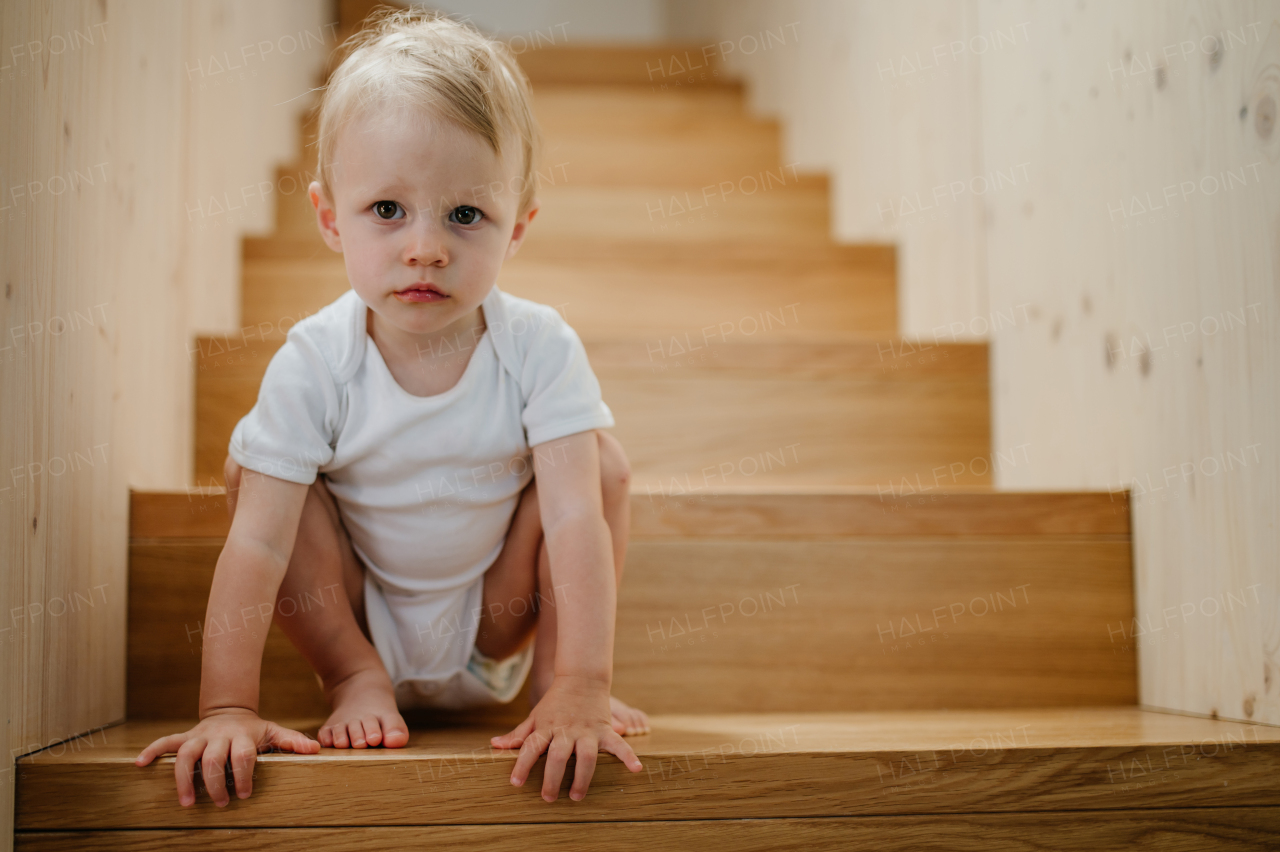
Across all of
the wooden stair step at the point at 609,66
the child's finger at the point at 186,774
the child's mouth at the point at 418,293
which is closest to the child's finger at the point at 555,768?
the child's finger at the point at 186,774

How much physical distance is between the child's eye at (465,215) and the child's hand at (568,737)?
1.19ft

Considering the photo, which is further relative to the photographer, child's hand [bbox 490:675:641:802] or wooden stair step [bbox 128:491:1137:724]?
wooden stair step [bbox 128:491:1137:724]

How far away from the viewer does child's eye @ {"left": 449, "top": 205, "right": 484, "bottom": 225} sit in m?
0.79

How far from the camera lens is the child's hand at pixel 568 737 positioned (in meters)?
0.72

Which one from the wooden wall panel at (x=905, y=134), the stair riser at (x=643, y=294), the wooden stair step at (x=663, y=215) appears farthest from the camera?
the wooden stair step at (x=663, y=215)

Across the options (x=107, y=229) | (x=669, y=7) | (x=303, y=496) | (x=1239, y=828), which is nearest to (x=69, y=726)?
(x=303, y=496)

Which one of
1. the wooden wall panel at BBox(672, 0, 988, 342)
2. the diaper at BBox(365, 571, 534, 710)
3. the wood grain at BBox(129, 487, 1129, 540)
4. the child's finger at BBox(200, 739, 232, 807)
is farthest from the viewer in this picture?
the wooden wall panel at BBox(672, 0, 988, 342)

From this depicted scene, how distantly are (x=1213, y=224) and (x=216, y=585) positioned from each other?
931 mm

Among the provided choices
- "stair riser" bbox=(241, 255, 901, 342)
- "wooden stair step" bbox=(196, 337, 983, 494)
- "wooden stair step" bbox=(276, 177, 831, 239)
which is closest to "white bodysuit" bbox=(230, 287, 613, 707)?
"wooden stair step" bbox=(196, 337, 983, 494)

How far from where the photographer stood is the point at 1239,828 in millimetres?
778

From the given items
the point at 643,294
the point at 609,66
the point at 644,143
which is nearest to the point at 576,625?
the point at 643,294

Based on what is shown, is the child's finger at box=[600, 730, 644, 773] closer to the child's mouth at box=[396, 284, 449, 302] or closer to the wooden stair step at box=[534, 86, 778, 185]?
the child's mouth at box=[396, 284, 449, 302]

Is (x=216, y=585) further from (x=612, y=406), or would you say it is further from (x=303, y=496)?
(x=612, y=406)

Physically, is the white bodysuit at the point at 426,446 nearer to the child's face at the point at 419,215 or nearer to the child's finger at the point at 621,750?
the child's face at the point at 419,215
